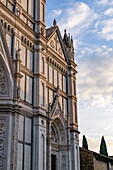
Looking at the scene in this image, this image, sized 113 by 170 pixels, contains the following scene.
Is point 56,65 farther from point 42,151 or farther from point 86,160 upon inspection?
point 86,160

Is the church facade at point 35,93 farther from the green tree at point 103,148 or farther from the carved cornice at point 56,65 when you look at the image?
the green tree at point 103,148

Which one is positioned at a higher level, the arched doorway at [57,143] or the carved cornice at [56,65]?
the carved cornice at [56,65]

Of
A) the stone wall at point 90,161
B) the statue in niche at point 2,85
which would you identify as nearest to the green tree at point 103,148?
the stone wall at point 90,161

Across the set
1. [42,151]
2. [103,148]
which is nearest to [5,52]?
[42,151]

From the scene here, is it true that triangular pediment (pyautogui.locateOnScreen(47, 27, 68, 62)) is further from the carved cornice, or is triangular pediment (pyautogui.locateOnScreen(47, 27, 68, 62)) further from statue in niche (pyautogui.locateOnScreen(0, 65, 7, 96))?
statue in niche (pyautogui.locateOnScreen(0, 65, 7, 96))

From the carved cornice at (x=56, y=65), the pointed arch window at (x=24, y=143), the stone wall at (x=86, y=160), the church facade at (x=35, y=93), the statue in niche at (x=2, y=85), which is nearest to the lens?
A: the church facade at (x=35, y=93)

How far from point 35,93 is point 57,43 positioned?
27.0 feet

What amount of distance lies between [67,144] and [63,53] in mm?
9508

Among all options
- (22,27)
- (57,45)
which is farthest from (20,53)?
(57,45)

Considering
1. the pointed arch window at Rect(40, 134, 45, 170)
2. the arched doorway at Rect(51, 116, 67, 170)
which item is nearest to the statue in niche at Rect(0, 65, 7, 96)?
the pointed arch window at Rect(40, 134, 45, 170)

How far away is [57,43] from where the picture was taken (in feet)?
97.6

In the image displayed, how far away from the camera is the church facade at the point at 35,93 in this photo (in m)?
19.5

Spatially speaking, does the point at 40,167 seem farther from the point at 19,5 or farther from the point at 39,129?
the point at 19,5

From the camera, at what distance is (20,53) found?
2255 cm
